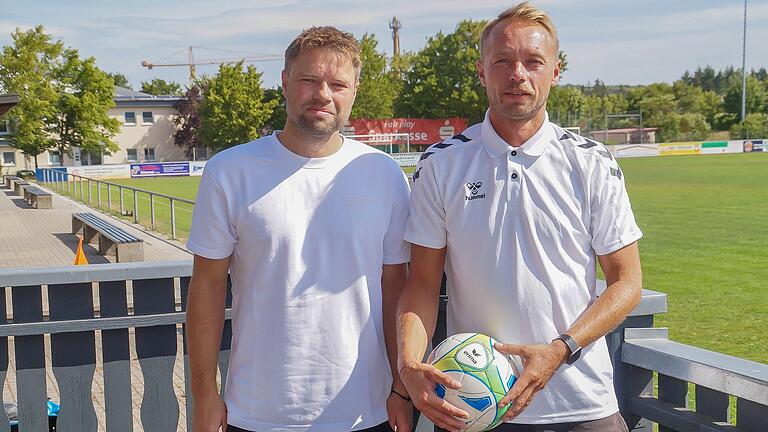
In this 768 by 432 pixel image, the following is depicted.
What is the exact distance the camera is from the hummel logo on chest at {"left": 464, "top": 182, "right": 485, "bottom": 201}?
2.62 metres

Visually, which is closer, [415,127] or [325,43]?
[325,43]

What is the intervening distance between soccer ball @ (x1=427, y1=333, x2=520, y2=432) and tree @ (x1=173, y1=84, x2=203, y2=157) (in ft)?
275

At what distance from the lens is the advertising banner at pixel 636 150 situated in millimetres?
74188

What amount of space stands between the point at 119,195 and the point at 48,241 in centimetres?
1285

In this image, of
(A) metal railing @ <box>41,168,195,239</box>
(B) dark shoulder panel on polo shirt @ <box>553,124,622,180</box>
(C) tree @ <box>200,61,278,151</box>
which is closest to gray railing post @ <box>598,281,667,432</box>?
(B) dark shoulder panel on polo shirt @ <box>553,124,622,180</box>

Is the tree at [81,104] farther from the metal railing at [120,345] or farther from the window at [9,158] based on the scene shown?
the metal railing at [120,345]

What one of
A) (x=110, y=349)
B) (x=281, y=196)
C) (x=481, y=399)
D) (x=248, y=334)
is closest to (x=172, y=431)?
(x=110, y=349)

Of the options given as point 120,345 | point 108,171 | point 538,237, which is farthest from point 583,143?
point 108,171

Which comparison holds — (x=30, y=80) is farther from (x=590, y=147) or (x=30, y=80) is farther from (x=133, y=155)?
(x=590, y=147)

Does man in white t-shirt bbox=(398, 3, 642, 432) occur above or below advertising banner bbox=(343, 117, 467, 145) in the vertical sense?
below

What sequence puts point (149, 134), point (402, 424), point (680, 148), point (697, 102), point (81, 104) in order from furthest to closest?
point (697, 102) < point (149, 134) < point (680, 148) < point (81, 104) < point (402, 424)

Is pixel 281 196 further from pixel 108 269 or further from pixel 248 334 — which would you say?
pixel 108 269

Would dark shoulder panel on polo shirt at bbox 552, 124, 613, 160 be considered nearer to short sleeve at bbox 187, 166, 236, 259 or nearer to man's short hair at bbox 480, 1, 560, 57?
man's short hair at bbox 480, 1, 560, 57

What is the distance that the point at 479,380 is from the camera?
2453 mm
